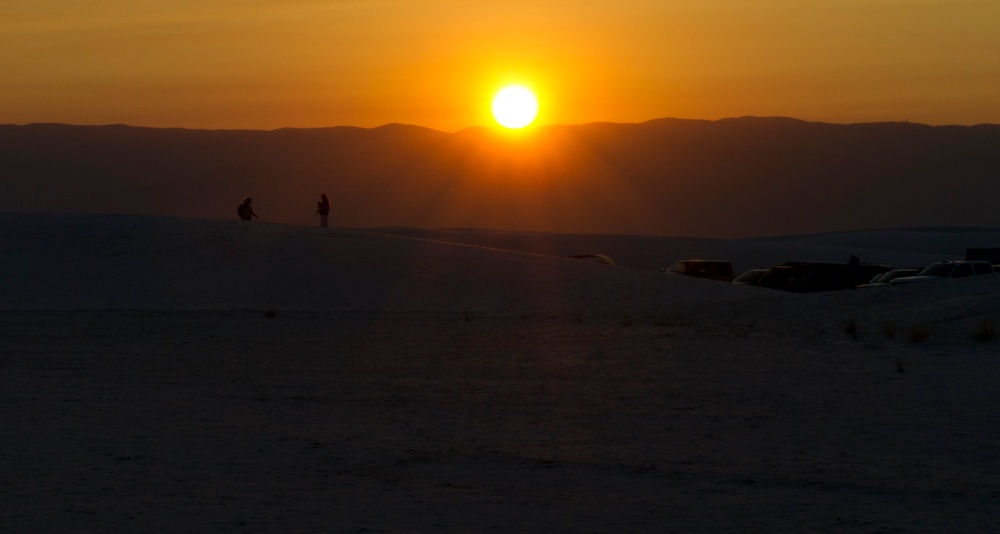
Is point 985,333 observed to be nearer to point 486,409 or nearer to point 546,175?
point 486,409

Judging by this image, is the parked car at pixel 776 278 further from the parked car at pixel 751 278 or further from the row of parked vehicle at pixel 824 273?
the parked car at pixel 751 278

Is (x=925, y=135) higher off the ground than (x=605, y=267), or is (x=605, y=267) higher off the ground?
(x=925, y=135)

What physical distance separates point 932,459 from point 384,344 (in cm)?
1135

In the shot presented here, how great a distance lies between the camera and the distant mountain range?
4663 inches

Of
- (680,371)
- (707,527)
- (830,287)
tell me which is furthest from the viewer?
(830,287)

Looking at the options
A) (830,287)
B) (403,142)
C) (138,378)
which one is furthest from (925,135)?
(138,378)

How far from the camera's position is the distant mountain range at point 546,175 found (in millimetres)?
118438

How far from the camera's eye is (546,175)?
130000 millimetres

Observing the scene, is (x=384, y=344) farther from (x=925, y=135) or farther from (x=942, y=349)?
(x=925, y=135)

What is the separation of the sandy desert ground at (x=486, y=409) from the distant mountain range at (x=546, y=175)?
8663 centimetres

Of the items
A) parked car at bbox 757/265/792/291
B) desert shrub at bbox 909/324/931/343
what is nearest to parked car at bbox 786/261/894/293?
parked car at bbox 757/265/792/291

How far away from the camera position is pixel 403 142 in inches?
5605

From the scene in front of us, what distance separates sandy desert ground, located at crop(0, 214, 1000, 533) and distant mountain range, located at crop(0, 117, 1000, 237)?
86635 mm

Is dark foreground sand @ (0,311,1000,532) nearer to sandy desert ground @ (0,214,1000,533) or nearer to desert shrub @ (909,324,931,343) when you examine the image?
sandy desert ground @ (0,214,1000,533)
